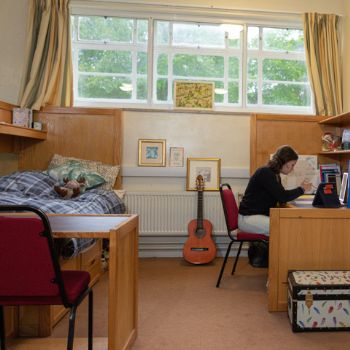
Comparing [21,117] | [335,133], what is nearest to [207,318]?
[21,117]

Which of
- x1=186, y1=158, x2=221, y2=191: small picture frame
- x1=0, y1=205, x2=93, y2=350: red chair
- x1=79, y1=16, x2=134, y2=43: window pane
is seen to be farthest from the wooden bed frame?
x1=0, y1=205, x2=93, y2=350: red chair

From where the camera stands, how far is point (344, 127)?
11.9 ft

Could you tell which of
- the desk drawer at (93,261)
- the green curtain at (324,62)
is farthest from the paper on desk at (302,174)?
the desk drawer at (93,261)

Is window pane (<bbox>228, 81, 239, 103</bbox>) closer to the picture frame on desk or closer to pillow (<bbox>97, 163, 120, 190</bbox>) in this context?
pillow (<bbox>97, 163, 120, 190</bbox>)

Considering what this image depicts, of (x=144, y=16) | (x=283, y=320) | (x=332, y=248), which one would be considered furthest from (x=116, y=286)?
(x=144, y=16)

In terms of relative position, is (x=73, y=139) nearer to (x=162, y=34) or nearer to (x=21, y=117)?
(x=21, y=117)

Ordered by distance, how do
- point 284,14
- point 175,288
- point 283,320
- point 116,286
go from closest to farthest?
point 116,286 < point 283,320 < point 175,288 < point 284,14

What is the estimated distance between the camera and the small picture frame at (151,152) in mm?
3604

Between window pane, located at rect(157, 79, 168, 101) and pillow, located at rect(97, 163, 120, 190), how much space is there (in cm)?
94

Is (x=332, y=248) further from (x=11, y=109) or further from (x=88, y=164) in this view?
(x=11, y=109)

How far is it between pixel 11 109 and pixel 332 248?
3004 mm

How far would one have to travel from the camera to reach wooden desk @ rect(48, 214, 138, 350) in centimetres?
134

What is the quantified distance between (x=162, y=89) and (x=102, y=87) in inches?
26.3

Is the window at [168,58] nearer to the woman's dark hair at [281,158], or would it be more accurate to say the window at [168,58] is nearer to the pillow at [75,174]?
the pillow at [75,174]
